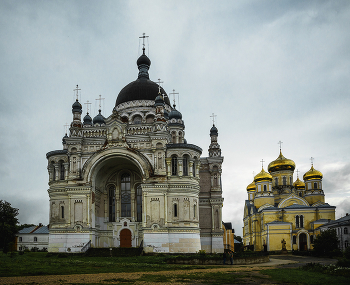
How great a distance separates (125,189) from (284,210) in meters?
27.0

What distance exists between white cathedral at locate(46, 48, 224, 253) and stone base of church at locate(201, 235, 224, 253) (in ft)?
0.33

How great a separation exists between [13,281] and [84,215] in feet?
67.7

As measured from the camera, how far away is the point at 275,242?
54.0 m

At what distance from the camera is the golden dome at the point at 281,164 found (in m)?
65.6

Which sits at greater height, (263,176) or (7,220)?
(263,176)

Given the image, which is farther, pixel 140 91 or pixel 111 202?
pixel 140 91

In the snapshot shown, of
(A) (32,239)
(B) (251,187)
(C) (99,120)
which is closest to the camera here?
(C) (99,120)

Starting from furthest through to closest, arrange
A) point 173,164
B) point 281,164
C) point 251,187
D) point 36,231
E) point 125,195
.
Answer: point 251,187, point 281,164, point 36,231, point 125,195, point 173,164

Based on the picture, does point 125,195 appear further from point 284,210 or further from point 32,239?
point 32,239

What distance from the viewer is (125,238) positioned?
124 feet

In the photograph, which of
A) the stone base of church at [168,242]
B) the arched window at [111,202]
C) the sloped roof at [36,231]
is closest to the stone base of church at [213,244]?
the stone base of church at [168,242]

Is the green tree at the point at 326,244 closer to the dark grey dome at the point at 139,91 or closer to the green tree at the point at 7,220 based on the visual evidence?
the dark grey dome at the point at 139,91

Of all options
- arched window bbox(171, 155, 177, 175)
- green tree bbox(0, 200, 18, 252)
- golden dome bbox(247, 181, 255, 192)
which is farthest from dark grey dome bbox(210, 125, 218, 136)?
golden dome bbox(247, 181, 255, 192)

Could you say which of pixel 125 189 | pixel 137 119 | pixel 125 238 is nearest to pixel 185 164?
pixel 125 189
